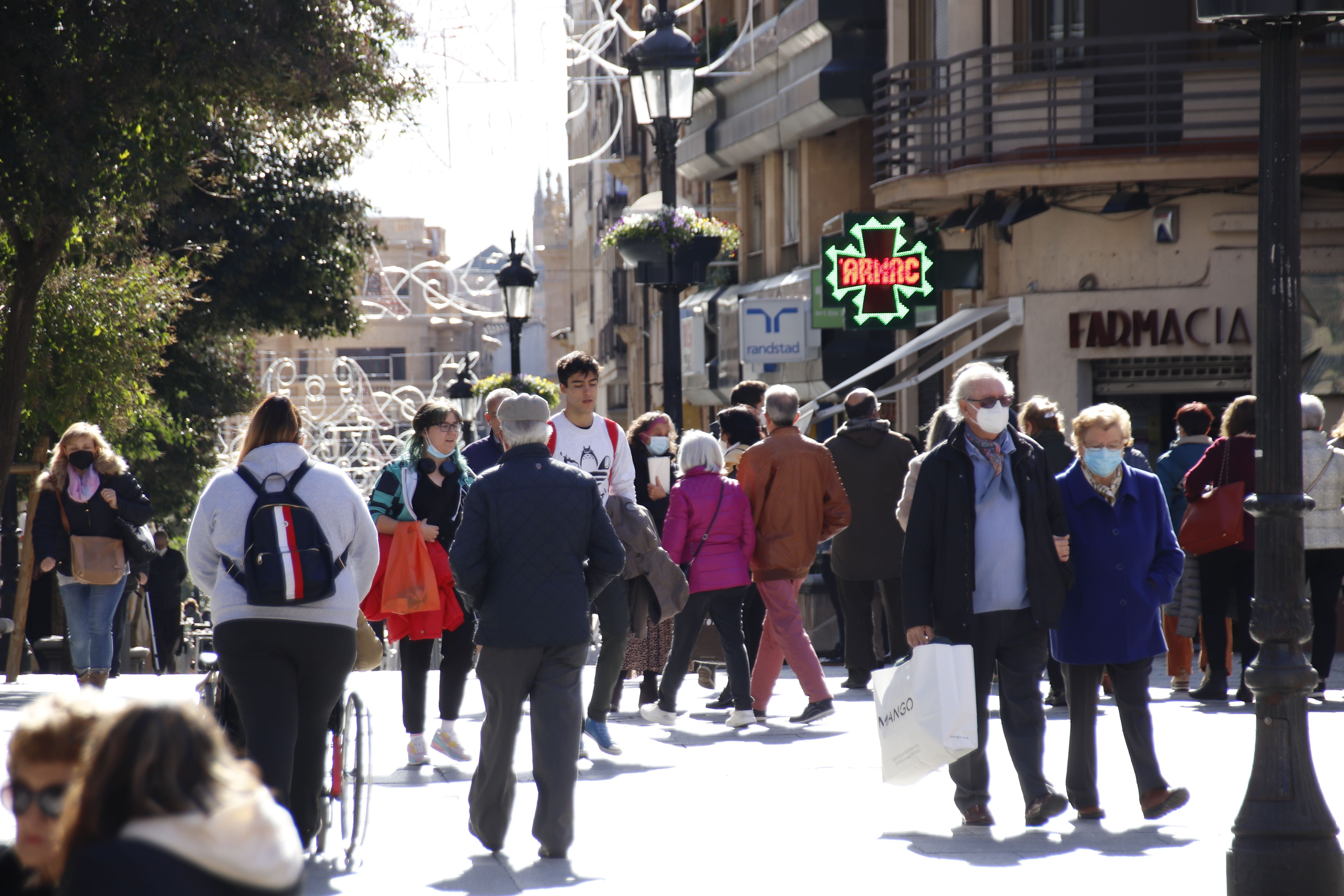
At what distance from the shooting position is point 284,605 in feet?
21.4

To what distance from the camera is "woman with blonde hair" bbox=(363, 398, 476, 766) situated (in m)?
9.26

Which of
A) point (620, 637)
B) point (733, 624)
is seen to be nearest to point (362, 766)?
point (620, 637)

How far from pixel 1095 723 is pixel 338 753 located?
3.10 metres

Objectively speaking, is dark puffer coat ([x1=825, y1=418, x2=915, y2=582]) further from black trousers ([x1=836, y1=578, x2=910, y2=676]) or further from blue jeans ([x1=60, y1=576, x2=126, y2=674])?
blue jeans ([x1=60, y1=576, x2=126, y2=674])

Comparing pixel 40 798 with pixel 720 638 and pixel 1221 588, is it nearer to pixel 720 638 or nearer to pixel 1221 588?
pixel 720 638

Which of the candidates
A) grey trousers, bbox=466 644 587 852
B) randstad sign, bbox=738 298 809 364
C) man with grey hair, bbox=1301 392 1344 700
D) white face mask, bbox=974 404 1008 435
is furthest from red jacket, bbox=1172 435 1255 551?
randstad sign, bbox=738 298 809 364

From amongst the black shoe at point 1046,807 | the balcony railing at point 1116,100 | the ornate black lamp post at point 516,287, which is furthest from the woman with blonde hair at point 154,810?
the ornate black lamp post at point 516,287

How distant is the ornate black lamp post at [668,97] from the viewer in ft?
→ 46.8

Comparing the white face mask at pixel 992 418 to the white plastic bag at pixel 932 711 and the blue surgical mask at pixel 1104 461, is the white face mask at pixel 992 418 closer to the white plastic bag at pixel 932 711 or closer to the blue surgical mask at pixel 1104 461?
the blue surgical mask at pixel 1104 461

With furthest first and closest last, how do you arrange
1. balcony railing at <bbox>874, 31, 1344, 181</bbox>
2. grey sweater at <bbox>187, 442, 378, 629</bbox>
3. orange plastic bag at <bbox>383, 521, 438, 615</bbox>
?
balcony railing at <bbox>874, 31, 1344, 181</bbox> < orange plastic bag at <bbox>383, 521, 438, 615</bbox> < grey sweater at <bbox>187, 442, 378, 629</bbox>

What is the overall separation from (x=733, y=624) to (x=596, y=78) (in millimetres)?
10389

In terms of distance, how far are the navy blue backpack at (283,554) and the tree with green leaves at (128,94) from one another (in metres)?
6.69

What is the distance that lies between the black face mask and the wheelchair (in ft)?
17.7

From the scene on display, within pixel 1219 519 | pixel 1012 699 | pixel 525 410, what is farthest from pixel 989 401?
pixel 1219 519
